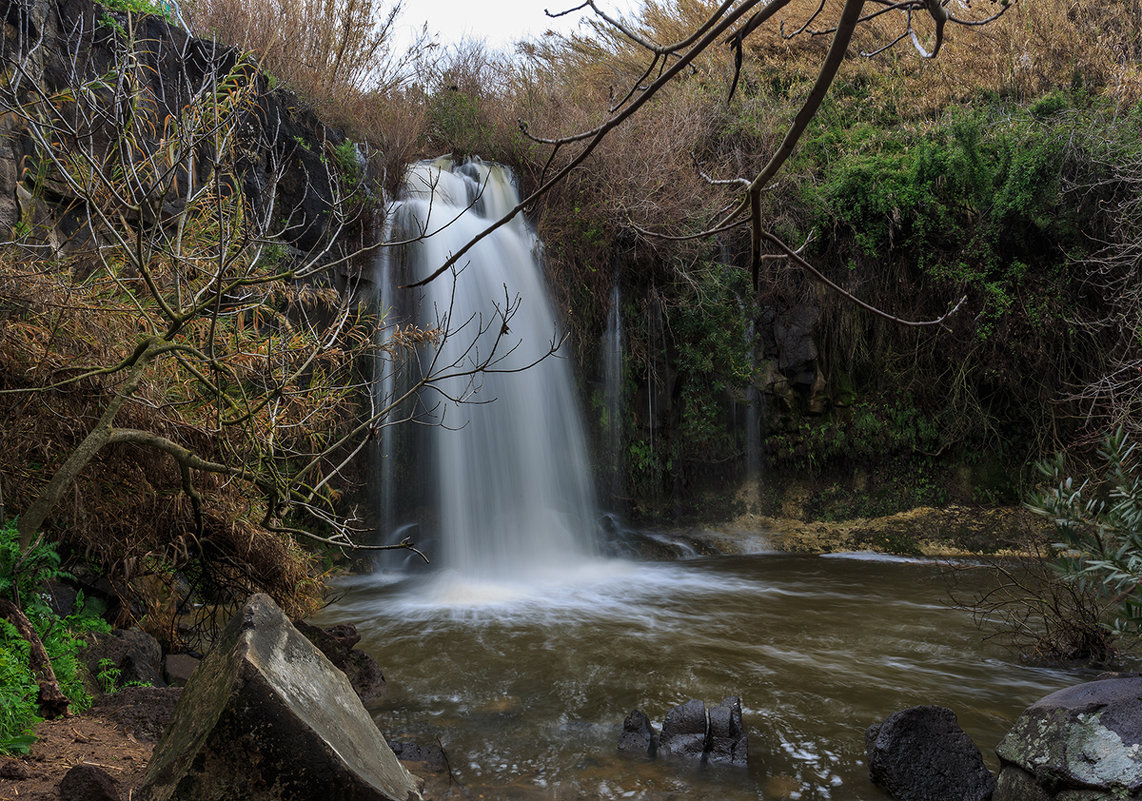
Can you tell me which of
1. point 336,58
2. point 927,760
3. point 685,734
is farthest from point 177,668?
point 336,58

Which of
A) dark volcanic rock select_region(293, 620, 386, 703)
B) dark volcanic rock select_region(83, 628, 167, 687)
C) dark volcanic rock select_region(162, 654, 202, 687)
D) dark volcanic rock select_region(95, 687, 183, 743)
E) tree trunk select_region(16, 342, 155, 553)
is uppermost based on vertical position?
tree trunk select_region(16, 342, 155, 553)

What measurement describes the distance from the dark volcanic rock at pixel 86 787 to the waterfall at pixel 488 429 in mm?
5777

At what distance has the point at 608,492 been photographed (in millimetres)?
9492

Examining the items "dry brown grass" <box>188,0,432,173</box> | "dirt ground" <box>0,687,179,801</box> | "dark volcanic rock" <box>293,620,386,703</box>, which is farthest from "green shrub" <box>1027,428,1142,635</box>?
"dry brown grass" <box>188,0,432,173</box>

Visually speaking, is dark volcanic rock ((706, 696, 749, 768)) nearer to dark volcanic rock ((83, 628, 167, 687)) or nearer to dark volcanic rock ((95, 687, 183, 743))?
dark volcanic rock ((95, 687, 183, 743))

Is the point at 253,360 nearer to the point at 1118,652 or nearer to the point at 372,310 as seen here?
the point at 372,310

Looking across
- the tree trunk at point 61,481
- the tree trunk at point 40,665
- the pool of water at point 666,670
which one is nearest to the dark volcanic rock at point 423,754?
the pool of water at point 666,670

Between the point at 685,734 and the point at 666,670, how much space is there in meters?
1.19

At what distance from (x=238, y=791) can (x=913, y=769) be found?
8.88 ft

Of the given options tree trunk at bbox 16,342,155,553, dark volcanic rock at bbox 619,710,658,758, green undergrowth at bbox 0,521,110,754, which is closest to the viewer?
green undergrowth at bbox 0,521,110,754

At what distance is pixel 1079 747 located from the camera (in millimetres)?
2854

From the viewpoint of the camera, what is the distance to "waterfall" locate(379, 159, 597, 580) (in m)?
8.34

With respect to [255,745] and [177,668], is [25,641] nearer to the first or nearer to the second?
[177,668]

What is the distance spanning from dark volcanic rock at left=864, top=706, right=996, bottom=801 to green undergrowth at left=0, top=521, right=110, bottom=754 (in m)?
3.33
